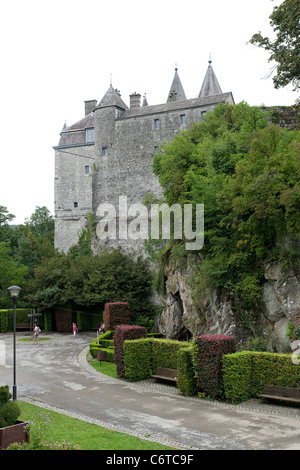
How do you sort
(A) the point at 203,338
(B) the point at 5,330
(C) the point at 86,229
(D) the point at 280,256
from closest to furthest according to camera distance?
(A) the point at 203,338
(D) the point at 280,256
(B) the point at 5,330
(C) the point at 86,229

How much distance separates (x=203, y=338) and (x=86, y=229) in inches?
1269

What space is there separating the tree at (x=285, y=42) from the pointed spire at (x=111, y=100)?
898 inches

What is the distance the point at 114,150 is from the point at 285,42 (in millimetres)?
23545

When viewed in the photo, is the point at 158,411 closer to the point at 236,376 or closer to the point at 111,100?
the point at 236,376

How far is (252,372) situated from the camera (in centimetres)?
1564

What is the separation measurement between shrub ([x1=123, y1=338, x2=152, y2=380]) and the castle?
2284 centimetres

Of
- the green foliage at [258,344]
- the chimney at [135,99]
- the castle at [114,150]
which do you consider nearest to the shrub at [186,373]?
the green foliage at [258,344]

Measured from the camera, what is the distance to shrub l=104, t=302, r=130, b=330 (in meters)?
31.5

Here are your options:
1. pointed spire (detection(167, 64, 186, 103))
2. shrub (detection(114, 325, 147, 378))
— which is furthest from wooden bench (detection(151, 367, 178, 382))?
pointed spire (detection(167, 64, 186, 103))

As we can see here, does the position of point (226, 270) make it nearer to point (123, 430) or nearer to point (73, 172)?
point (123, 430)

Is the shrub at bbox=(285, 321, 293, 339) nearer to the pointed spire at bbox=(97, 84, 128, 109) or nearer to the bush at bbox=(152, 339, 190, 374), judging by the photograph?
the bush at bbox=(152, 339, 190, 374)

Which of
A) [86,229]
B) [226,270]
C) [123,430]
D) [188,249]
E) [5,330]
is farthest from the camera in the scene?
[86,229]

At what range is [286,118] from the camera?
27.4 metres
